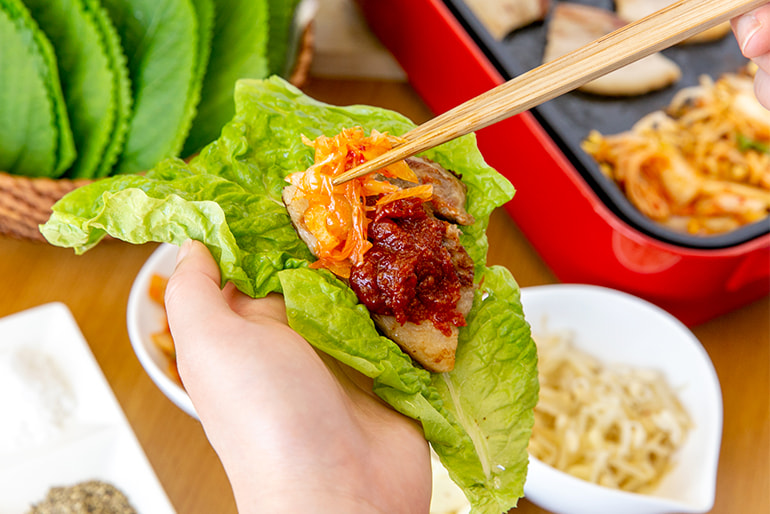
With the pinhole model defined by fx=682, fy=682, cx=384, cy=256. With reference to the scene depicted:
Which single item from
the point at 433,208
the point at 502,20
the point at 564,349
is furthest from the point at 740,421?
the point at 502,20

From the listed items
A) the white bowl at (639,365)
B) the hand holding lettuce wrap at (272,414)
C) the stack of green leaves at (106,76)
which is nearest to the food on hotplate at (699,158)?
the white bowl at (639,365)

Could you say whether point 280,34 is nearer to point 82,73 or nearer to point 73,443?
point 82,73

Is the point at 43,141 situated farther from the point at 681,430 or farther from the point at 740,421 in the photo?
the point at 740,421

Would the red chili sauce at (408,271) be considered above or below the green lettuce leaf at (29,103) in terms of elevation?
below

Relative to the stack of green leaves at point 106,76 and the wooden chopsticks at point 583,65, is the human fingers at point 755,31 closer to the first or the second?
the wooden chopsticks at point 583,65

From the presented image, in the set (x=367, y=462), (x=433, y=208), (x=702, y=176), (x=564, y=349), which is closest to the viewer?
(x=367, y=462)
